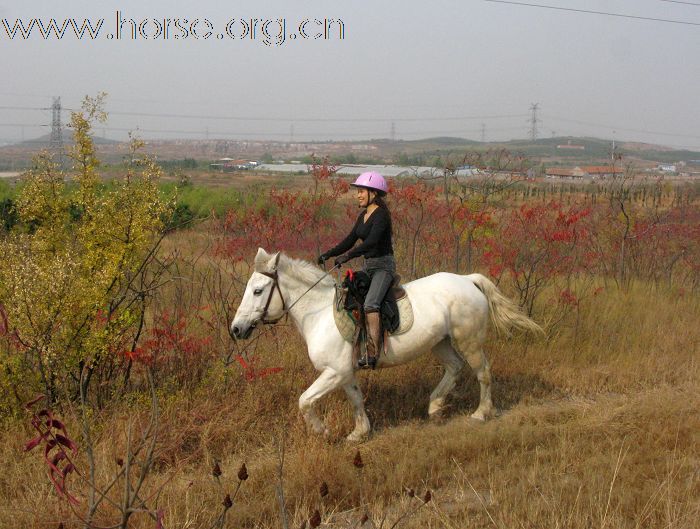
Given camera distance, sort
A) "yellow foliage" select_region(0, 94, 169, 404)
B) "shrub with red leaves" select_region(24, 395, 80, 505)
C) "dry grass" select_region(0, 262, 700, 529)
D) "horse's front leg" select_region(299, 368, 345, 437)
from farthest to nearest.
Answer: "horse's front leg" select_region(299, 368, 345, 437) < "yellow foliage" select_region(0, 94, 169, 404) < "dry grass" select_region(0, 262, 700, 529) < "shrub with red leaves" select_region(24, 395, 80, 505)

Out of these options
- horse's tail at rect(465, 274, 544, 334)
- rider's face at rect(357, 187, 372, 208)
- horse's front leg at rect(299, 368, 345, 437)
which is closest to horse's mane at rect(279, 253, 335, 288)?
rider's face at rect(357, 187, 372, 208)

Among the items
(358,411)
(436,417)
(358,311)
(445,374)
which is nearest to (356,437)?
(358,411)

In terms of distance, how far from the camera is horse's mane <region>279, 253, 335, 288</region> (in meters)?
6.93

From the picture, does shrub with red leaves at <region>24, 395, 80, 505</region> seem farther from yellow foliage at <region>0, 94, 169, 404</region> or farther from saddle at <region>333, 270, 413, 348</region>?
saddle at <region>333, 270, 413, 348</region>

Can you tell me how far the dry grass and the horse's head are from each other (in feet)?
2.56

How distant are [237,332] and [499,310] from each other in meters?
2.86

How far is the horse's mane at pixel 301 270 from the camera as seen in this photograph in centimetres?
693

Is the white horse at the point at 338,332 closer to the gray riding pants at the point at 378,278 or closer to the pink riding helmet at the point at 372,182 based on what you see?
the gray riding pants at the point at 378,278

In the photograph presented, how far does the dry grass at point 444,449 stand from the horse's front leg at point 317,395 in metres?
0.12

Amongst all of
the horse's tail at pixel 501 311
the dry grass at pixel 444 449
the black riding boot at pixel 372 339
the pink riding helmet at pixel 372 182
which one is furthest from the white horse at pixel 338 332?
the pink riding helmet at pixel 372 182

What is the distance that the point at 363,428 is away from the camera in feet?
22.7

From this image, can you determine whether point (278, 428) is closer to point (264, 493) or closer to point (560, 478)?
point (264, 493)

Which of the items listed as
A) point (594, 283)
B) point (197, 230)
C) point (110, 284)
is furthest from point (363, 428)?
point (197, 230)

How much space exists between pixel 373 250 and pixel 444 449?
6.25ft
